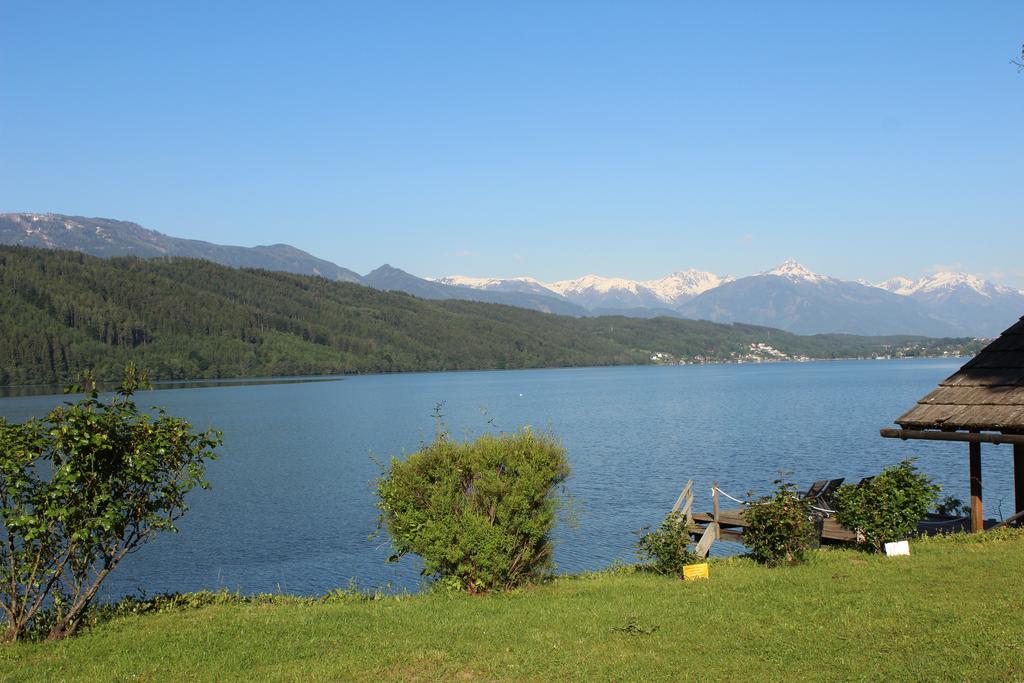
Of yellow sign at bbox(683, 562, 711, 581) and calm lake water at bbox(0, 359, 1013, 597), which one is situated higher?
yellow sign at bbox(683, 562, 711, 581)

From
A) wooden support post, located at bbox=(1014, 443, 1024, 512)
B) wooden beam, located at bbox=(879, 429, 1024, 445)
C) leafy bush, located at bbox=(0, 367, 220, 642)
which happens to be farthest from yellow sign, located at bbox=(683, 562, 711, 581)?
wooden support post, located at bbox=(1014, 443, 1024, 512)

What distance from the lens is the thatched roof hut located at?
14.7 m

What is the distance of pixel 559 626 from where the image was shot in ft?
33.3

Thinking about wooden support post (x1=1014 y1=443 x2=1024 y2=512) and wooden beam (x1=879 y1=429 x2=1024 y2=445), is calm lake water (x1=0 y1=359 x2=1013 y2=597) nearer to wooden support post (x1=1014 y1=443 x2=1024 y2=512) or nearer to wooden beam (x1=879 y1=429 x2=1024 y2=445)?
wooden beam (x1=879 y1=429 x2=1024 y2=445)

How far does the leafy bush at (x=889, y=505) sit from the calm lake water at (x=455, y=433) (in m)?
6.55

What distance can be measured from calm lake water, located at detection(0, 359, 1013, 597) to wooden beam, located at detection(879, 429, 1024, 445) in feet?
26.8

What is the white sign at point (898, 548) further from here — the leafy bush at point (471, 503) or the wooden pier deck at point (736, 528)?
the leafy bush at point (471, 503)

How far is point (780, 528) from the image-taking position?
13.3 metres

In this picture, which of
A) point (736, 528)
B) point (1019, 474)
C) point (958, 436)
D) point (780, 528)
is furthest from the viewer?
point (736, 528)

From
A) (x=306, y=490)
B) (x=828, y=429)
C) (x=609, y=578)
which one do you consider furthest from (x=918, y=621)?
(x=828, y=429)

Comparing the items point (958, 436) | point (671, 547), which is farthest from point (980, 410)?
point (671, 547)

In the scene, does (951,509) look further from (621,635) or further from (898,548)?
(621,635)

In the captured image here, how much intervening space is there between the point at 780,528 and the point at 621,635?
4.81m

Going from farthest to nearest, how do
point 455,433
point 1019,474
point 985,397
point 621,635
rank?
point 455,433 < point 1019,474 < point 985,397 < point 621,635
